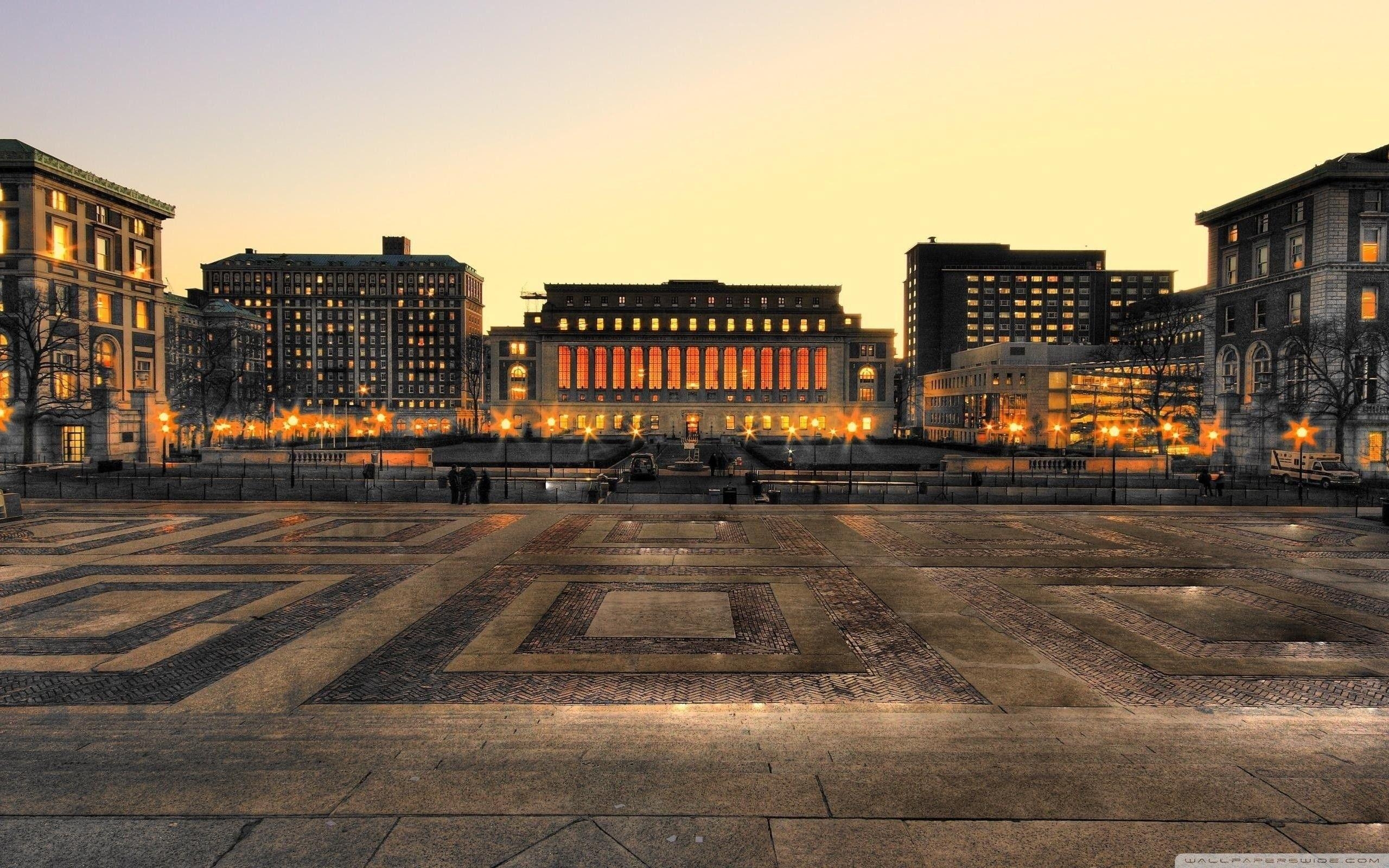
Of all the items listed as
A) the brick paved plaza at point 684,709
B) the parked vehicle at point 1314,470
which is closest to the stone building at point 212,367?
the brick paved plaza at point 684,709

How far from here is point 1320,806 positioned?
313 inches

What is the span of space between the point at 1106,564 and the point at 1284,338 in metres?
49.5

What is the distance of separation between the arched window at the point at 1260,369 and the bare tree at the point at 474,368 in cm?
11090

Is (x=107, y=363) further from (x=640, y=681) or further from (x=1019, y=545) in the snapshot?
(x=1019, y=545)

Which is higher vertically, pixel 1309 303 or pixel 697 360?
pixel 697 360

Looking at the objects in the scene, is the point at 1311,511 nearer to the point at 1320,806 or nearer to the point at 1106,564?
the point at 1106,564

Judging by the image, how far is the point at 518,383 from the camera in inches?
5645

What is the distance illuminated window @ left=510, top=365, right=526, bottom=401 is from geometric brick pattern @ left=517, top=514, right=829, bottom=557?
115274 mm

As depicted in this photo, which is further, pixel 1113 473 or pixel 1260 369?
pixel 1260 369

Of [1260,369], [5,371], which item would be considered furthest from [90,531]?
[1260,369]

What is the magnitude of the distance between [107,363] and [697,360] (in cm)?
9876

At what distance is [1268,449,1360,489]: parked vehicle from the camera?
45.1 metres

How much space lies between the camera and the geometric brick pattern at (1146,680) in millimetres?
11234

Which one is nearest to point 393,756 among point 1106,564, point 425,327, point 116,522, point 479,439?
point 1106,564
